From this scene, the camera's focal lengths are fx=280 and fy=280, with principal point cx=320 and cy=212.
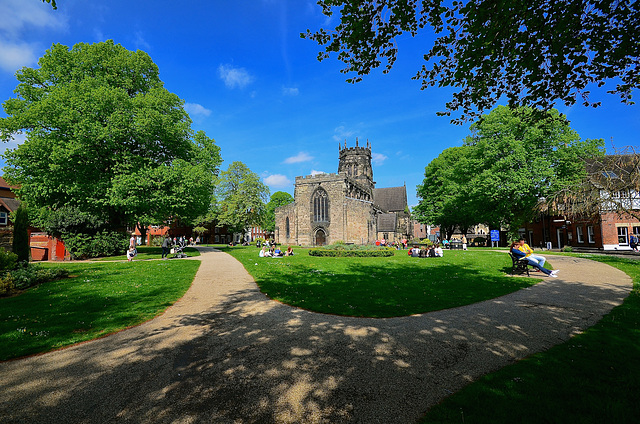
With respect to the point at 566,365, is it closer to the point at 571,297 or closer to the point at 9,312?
the point at 571,297

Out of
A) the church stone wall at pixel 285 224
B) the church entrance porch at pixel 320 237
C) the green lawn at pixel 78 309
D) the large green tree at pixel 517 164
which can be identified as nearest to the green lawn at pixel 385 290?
the green lawn at pixel 78 309

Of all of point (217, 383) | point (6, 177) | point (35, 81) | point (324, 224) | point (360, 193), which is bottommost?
point (217, 383)

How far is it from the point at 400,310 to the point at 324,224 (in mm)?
38413

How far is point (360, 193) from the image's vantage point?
181ft

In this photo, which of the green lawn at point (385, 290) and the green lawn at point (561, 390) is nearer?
the green lawn at point (561, 390)

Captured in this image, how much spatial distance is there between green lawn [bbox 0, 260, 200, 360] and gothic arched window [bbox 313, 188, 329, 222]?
34.2 m

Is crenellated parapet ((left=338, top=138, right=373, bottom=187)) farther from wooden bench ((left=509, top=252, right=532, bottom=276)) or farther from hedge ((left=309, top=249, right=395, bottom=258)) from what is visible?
wooden bench ((left=509, top=252, right=532, bottom=276))

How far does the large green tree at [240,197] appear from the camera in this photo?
44.8m

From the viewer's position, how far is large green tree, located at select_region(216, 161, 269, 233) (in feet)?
147

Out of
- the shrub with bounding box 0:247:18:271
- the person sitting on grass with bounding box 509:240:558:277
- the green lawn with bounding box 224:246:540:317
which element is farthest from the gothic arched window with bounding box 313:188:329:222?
the shrub with bounding box 0:247:18:271

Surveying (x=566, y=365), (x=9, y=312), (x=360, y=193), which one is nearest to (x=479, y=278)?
(x=566, y=365)

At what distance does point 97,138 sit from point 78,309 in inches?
665

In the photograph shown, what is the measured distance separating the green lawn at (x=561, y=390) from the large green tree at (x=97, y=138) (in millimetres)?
22552

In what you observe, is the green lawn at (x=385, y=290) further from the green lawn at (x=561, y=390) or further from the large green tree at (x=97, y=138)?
the large green tree at (x=97, y=138)
